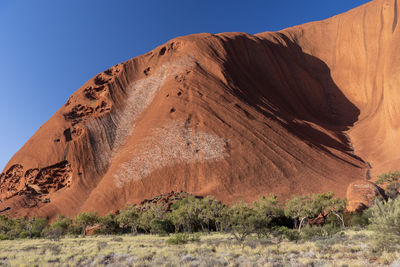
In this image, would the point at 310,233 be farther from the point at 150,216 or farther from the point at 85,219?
the point at 85,219

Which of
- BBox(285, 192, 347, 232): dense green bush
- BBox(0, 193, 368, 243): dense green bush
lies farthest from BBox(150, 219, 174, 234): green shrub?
BBox(285, 192, 347, 232): dense green bush

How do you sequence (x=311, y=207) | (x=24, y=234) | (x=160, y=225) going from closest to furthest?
(x=311, y=207) → (x=160, y=225) → (x=24, y=234)

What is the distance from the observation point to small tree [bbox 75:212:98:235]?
32606mm

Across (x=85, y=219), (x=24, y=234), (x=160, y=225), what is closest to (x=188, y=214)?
(x=160, y=225)

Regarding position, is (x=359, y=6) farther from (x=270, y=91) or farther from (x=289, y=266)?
(x=289, y=266)

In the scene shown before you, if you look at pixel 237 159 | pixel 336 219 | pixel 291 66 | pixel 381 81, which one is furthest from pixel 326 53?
pixel 336 219

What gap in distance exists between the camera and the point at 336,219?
28391mm

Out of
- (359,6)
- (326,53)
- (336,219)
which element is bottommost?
(336,219)

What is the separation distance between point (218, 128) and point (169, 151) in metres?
9.00

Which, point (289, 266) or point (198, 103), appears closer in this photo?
point (289, 266)

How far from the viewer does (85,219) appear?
32531 millimetres

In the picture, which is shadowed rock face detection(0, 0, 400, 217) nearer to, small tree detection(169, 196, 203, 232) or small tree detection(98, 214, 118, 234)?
small tree detection(98, 214, 118, 234)

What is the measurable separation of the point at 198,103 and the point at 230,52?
20112 mm

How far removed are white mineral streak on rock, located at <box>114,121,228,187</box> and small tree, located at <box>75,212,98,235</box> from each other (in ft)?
22.7
